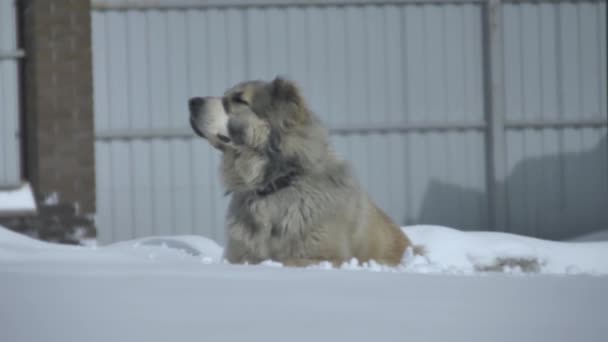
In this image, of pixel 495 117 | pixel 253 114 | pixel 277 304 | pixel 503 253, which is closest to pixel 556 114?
pixel 495 117

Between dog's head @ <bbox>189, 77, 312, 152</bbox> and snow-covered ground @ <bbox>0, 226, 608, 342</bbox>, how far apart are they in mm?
1951

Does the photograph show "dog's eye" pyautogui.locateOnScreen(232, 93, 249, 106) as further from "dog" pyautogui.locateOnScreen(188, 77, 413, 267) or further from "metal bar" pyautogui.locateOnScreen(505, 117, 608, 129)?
"metal bar" pyautogui.locateOnScreen(505, 117, 608, 129)

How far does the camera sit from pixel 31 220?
10.7 meters

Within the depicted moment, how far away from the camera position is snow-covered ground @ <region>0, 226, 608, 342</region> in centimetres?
292

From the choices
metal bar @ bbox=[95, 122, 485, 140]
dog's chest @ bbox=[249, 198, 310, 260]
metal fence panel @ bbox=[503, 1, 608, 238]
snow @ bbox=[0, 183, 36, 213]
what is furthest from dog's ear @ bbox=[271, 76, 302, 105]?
metal fence panel @ bbox=[503, 1, 608, 238]

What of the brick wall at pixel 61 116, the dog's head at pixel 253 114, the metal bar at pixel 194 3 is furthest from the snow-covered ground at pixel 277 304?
the metal bar at pixel 194 3

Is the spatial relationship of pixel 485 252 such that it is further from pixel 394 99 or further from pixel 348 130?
pixel 394 99

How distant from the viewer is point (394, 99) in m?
11.2

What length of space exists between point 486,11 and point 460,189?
218 cm

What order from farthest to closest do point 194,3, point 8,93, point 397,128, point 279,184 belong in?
point 397,128
point 194,3
point 8,93
point 279,184

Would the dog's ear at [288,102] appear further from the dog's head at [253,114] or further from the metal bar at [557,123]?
the metal bar at [557,123]

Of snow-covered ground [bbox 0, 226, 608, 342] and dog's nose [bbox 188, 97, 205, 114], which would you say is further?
dog's nose [bbox 188, 97, 205, 114]

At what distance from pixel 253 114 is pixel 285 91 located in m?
0.26

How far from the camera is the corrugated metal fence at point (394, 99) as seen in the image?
10961 millimetres
